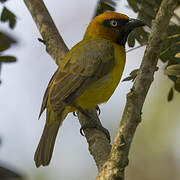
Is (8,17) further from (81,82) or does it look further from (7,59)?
(81,82)

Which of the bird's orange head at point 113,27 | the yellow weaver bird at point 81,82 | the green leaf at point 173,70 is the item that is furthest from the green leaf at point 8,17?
the green leaf at point 173,70

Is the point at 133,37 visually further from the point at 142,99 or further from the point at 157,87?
the point at 157,87

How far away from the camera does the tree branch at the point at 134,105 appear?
119 inches

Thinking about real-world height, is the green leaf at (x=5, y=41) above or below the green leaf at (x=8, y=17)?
below

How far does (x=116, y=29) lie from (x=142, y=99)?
249cm

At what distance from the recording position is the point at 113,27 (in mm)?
5609

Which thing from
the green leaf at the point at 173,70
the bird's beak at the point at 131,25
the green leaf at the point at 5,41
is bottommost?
the green leaf at the point at 173,70

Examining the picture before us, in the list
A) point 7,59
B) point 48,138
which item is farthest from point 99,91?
point 7,59

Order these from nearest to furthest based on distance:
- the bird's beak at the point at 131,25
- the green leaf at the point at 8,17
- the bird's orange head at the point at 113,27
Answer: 1. the green leaf at the point at 8,17
2. the bird's beak at the point at 131,25
3. the bird's orange head at the point at 113,27

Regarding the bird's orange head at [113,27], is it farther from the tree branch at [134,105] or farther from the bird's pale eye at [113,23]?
the tree branch at [134,105]

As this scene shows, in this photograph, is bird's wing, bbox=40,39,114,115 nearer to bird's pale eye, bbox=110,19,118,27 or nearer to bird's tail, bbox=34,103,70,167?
bird's tail, bbox=34,103,70,167

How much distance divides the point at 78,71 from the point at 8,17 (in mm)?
883

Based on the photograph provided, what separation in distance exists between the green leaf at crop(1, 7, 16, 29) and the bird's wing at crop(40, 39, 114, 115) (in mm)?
660

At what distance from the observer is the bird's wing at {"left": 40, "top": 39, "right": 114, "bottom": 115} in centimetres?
459
